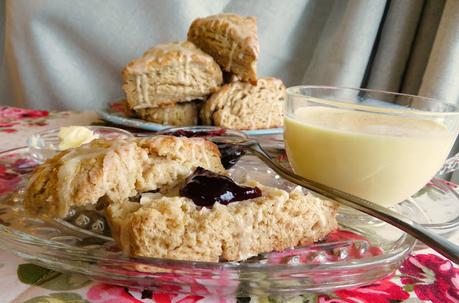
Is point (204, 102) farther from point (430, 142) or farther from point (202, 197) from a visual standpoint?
point (202, 197)

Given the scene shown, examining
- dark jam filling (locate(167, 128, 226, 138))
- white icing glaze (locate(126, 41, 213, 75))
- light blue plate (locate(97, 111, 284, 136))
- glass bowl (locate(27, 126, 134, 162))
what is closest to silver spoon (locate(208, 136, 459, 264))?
dark jam filling (locate(167, 128, 226, 138))

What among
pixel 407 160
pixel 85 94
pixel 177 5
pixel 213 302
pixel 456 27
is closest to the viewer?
pixel 213 302

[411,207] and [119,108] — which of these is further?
[119,108]

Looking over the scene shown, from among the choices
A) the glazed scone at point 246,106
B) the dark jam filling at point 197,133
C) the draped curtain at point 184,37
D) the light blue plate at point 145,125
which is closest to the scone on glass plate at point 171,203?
the dark jam filling at point 197,133

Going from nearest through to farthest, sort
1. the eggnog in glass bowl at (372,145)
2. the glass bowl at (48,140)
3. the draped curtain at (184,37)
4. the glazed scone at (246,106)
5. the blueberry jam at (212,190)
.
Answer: the blueberry jam at (212,190)
the eggnog in glass bowl at (372,145)
the glass bowl at (48,140)
the glazed scone at (246,106)
the draped curtain at (184,37)

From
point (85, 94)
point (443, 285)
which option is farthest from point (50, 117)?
point (443, 285)

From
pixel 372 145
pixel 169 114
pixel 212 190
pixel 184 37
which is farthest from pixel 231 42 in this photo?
pixel 212 190

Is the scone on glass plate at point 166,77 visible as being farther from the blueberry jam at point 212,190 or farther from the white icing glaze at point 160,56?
the blueberry jam at point 212,190
